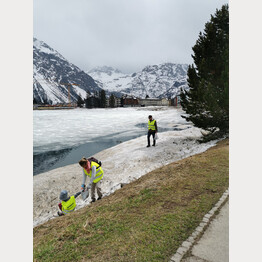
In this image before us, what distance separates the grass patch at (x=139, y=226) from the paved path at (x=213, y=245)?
420mm

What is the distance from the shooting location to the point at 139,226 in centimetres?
533

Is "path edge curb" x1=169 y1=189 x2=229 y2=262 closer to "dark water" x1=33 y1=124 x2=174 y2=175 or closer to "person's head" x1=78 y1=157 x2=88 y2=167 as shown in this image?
"person's head" x1=78 y1=157 x2=88 y2=167

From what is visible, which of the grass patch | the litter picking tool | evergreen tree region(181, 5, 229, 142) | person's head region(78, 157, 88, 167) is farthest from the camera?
evergreen tree region(181, 5, 229, 142)

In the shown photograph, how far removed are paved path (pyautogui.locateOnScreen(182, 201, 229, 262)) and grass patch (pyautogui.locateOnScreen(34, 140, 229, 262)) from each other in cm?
42

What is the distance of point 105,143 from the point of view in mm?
28859

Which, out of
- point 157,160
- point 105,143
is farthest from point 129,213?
point 105,143

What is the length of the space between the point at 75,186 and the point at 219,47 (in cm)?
1949

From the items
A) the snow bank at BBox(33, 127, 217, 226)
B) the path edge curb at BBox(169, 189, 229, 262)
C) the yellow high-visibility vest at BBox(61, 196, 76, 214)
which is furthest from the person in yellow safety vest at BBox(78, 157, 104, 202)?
the path edge curb at BBox(169, 189, 229, 262)

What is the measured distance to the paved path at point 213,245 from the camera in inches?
158

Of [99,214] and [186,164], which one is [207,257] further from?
[186,164]

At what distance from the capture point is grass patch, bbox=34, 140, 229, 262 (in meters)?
4.43

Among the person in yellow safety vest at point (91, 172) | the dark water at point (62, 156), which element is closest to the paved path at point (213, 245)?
the person in yellow safety vest at point (91, 172)

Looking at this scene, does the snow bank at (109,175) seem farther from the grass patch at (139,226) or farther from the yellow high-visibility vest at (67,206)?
the grass patch at (139,226)
